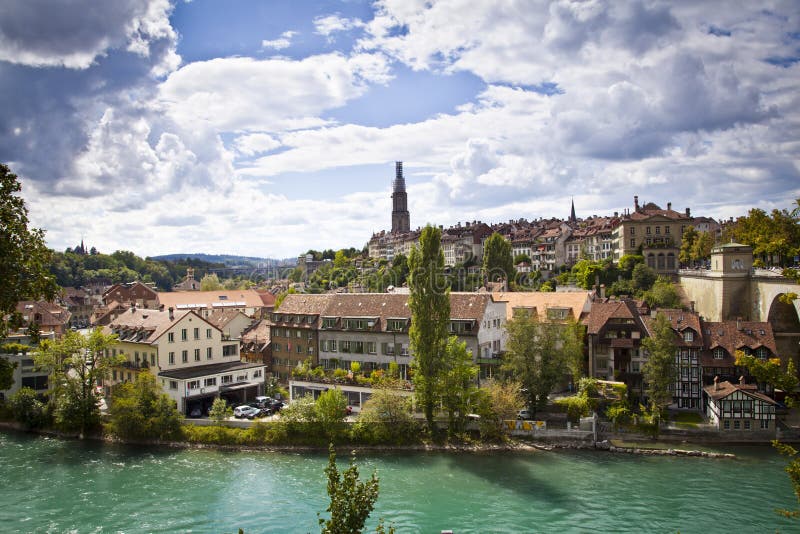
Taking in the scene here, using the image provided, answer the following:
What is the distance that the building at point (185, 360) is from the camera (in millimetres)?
44656

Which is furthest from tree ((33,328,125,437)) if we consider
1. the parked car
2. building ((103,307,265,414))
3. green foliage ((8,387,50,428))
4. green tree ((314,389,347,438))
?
green tree ((314,389,347,438))

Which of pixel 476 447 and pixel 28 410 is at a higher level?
pixel 28 410

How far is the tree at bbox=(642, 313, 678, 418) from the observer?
40781 mm

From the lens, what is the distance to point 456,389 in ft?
127

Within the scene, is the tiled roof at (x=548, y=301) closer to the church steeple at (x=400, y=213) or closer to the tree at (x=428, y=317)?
the tree at (x=428, y=317)

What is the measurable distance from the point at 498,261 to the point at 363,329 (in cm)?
4228

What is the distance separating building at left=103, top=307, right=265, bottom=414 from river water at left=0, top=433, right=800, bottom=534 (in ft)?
22.0

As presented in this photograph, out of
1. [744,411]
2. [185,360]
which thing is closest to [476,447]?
[744,411]

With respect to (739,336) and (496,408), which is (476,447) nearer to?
(496,408)

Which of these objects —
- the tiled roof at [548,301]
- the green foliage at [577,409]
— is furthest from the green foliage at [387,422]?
the tiled roof at [548,301]

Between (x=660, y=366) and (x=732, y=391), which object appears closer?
(x=732, y=391)

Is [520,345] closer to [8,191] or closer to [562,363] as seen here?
[562,363]

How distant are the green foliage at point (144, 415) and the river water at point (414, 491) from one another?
4.74 feet

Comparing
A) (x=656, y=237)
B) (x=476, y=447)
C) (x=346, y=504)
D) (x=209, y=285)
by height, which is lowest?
(x=476, y=447)
